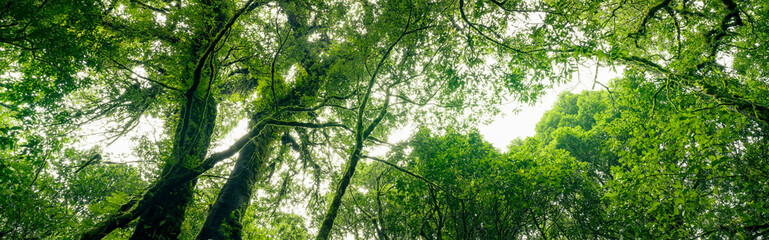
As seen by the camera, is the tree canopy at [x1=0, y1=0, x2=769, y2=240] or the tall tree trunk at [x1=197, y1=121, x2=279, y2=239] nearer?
the tree canopy at [x1=0, y1=0, x2=769, y2=240]

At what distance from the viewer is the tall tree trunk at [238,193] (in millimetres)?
5273

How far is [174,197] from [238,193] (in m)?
1.16

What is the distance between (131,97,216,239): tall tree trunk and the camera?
14.1ft

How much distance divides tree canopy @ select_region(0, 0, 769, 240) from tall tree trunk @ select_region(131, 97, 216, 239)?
3 centimetres

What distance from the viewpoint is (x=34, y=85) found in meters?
5.81

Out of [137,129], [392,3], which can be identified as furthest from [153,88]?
[392,3]

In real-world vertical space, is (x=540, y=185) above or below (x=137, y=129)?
below

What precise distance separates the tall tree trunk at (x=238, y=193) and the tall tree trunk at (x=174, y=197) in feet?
1.76

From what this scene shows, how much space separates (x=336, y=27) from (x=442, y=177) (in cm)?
429

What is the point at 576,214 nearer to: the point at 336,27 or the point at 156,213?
the point at 336,27

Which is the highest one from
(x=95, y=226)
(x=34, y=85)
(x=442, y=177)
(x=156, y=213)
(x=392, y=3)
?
(x=392, y=3)

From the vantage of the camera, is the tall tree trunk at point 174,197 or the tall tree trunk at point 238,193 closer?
the tall tree trunk at point 174,197

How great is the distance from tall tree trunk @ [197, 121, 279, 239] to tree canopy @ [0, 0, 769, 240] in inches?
1.6

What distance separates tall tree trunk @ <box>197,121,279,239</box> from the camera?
5.27 metres
